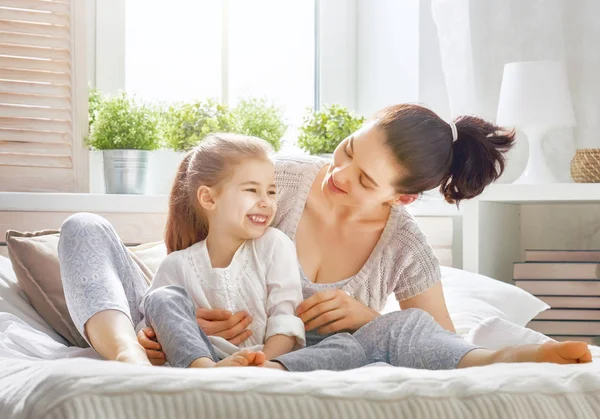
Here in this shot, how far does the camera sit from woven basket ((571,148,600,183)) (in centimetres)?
255

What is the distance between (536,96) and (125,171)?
4.05 feet

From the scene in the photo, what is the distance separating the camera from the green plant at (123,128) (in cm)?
269

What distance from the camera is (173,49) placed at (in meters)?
3.12

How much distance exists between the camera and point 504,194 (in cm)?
252

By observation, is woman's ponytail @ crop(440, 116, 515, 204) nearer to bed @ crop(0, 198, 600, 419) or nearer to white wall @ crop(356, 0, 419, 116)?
bed @ crop(0, 198, 600, 419)

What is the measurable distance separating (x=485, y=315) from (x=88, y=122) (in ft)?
4.25

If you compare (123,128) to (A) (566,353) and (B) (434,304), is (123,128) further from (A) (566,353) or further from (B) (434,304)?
(A) (566,353)


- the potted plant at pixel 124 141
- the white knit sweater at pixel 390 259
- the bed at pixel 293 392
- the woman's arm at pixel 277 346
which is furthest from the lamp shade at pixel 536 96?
the bed at pixel 293 392

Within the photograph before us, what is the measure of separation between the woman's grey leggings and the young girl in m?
0.08

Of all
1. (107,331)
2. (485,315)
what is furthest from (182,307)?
(485,315)

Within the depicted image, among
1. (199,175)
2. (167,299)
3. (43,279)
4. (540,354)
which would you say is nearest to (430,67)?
(199,175)

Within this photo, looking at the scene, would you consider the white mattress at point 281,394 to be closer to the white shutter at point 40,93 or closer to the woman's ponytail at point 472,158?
the woman's ponytail at point 472,158

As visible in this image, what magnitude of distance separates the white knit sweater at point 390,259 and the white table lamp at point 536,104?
3.20ft

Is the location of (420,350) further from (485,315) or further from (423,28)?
(423,28)
